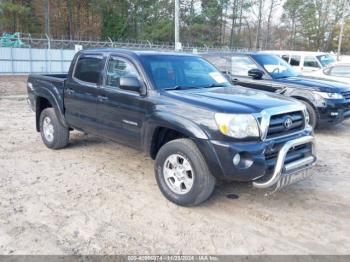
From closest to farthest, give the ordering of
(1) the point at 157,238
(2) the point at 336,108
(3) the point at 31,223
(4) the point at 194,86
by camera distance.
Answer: (1) the point at 157,238 → (3) the point at 31,223 → (4) the point at 194,86 → (2) the point at 336,108

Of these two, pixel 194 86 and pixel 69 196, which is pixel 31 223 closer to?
pixel 69 196

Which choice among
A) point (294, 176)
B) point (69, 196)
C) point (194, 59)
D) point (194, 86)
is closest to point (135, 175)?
point (69, 196)

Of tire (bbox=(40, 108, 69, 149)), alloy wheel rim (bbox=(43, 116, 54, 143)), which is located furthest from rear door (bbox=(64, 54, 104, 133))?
alloy wheel rim (bbox=(43, 116, 54, 143))

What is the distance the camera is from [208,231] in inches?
144

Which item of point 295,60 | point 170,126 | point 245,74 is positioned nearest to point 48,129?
point 170,126

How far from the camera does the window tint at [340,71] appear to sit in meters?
10.9

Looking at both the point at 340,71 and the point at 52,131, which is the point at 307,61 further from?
the point at 52,131

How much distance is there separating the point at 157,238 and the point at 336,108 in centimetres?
578

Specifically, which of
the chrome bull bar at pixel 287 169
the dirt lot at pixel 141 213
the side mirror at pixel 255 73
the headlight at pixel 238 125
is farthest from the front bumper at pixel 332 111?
the headlight at pixel 238 125

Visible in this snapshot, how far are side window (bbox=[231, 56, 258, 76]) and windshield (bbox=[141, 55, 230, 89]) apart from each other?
3438mm

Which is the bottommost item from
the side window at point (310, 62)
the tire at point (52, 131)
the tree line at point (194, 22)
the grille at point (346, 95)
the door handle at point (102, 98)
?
the tire at point (52, 131)

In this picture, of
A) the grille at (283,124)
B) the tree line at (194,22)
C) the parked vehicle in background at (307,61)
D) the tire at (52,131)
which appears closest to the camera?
the grille at (283,124)

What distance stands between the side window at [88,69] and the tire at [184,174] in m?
1.76

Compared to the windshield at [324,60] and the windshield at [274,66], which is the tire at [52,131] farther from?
the windshield at [324,60]
